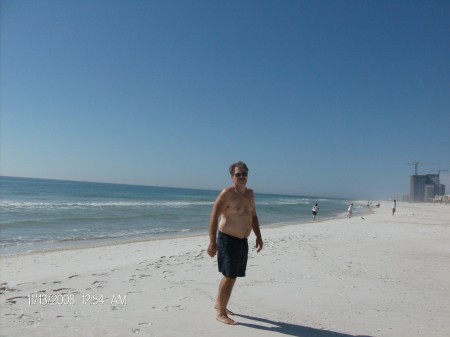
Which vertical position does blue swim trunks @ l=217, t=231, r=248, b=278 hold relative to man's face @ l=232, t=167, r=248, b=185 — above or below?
below

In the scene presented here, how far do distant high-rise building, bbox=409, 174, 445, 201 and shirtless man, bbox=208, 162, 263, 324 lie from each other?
487 ft

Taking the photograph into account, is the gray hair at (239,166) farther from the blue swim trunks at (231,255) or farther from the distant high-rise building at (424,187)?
the distant high-rise building at (424,187)

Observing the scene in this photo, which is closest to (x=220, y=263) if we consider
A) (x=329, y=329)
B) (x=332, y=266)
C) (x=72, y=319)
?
(x=329, y=329)

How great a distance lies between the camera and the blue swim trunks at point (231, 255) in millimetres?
3783

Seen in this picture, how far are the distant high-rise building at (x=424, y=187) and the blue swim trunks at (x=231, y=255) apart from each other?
5851 inches

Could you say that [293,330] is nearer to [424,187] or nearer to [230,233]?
[230,233]

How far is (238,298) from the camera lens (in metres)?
4.72

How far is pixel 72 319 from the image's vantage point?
3.77 metres

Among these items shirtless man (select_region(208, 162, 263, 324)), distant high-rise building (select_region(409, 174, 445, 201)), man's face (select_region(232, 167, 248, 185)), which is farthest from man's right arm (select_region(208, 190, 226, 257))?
distant high-rise building (select_region(409, 174, 445, 201))

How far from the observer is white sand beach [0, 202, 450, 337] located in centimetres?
366

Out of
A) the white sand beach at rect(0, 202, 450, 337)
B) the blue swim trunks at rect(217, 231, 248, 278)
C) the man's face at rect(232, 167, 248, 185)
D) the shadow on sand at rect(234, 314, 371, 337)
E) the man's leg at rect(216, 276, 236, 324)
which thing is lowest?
the white sand beach at rect(0, 202, 450, 337)

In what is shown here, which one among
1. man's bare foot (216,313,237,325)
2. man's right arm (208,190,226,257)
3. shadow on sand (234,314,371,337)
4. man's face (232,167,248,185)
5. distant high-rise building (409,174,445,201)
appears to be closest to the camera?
shadow on sand (234,314,371,337)

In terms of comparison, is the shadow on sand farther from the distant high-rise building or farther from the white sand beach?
the distant high-rise building

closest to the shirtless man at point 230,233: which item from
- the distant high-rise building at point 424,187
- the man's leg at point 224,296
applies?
the man's leg at point 224,296
